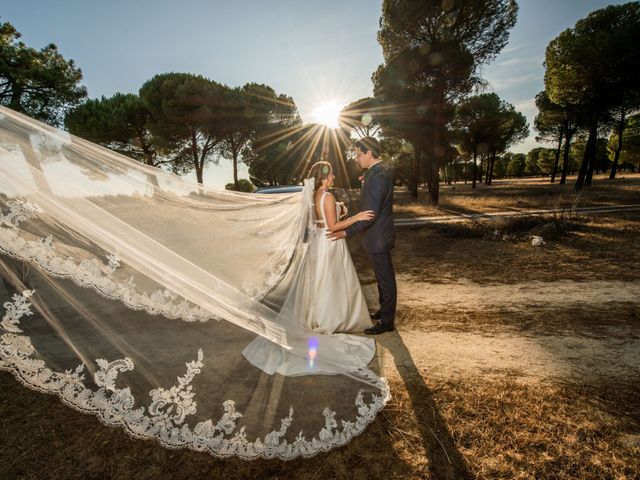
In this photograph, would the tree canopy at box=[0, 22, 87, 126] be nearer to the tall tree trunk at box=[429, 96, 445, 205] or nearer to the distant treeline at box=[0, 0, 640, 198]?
the distant treeline at box=[0, 0, 640, 198]

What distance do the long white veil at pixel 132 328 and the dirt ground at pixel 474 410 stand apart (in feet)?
0.85

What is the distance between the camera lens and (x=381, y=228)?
4.15m

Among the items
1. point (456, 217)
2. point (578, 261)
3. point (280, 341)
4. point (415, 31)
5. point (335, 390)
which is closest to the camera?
point (335, 390)

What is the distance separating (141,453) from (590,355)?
4664mm

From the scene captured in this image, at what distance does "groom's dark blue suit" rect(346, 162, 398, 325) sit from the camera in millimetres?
4027

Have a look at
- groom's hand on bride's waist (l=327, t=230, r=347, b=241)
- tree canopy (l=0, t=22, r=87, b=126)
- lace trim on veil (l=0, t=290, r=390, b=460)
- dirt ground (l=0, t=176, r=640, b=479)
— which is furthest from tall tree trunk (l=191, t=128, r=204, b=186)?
lace trim on veil (l=0, t=290, r=390, b=460)

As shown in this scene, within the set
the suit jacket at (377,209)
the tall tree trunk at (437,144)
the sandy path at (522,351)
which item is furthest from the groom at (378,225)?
the tall tree trunk at (437,144)

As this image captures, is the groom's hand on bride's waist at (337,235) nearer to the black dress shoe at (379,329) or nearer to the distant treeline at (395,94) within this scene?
the black dress shoe at (379,329)

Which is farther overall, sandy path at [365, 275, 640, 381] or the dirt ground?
sandy path at [365, 275, 640, 381]

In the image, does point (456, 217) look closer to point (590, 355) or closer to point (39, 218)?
point (590, 355)

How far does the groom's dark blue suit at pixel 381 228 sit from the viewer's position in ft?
13.2

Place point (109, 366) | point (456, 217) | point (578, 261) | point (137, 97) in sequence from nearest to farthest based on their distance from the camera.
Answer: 1. point (109, 366)
2. point (578, 261)
3. point (456, 217)
4. point (137, 97)

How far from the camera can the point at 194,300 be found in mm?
2637

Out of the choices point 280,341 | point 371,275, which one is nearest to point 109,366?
point 280,341
